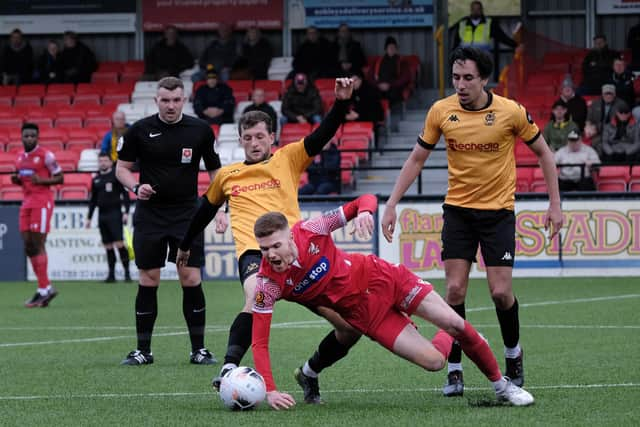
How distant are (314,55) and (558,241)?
26.0 ft

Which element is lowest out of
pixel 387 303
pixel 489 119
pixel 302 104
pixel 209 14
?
pixel 387 303

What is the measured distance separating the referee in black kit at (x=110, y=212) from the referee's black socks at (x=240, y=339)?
1233 cm

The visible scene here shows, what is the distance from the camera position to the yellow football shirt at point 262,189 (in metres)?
8.33

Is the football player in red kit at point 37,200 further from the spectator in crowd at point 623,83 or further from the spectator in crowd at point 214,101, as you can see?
the spectator in crowd at point 623,83

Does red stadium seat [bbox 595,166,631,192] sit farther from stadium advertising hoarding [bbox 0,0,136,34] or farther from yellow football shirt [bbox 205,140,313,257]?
stadium advertising hoarding [bbox 0,0,136,34]

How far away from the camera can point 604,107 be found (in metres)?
21.1

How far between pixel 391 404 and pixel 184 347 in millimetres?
4258

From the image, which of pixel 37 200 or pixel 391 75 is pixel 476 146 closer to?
pixel 37 200

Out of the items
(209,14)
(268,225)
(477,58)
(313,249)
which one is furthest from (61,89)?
(268,225)

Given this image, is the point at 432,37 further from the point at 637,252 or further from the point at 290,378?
the point at 290,378

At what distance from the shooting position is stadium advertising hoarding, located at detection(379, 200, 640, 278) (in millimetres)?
18859

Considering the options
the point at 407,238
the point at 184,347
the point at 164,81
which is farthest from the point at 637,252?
the point at 164,81

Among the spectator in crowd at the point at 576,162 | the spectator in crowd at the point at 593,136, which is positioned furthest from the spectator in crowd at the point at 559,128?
the spectator in crowd at the point at 593,136

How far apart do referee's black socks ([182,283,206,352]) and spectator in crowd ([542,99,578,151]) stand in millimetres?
11539
